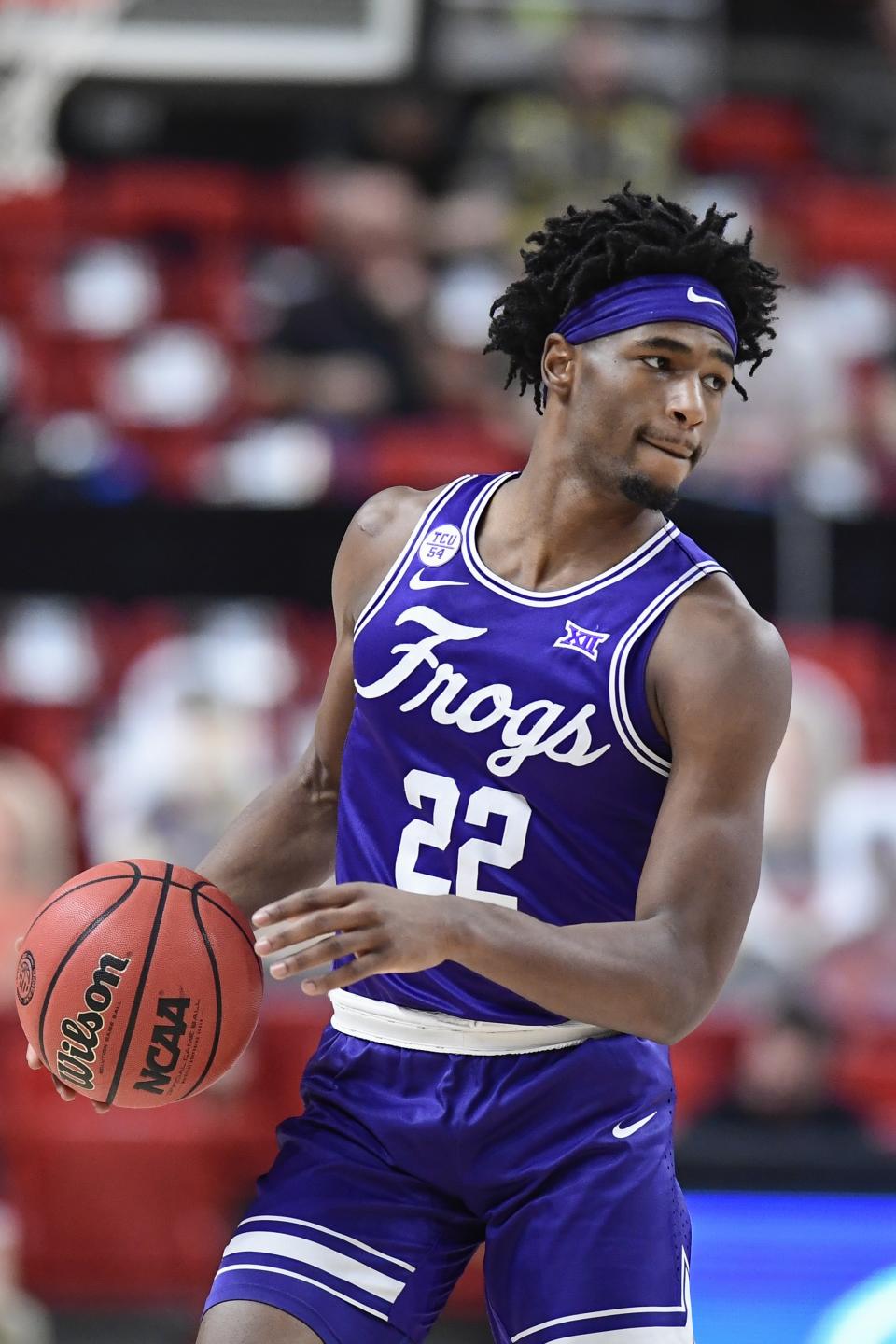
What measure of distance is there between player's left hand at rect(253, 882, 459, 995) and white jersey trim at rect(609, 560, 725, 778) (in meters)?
0.57

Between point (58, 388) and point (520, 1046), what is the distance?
23.6 ft

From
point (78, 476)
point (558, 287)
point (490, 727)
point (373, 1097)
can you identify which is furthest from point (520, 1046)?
point (78, 476)

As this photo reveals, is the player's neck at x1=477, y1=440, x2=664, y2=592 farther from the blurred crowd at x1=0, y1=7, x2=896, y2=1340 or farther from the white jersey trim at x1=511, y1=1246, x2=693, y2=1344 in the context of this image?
the blurred crowd at x1=0, y1=7, x2=896, y2=1340

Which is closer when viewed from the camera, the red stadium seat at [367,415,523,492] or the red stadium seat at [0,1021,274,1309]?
the red stadium seat at [0,1021,274,1309]

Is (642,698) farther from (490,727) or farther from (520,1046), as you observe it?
(520,1046)

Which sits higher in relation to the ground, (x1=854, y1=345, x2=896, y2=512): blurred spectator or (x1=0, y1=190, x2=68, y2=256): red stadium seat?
(x1=0, y1=190, x2=68, y2=256): red stadium seat

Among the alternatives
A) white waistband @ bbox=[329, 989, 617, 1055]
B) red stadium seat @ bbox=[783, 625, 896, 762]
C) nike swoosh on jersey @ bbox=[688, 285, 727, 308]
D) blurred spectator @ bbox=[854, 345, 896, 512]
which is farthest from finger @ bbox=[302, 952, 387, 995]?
blurred spectator @ bbox=[854, 345, 896, 512]

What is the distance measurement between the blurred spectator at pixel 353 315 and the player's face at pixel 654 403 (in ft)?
19.8

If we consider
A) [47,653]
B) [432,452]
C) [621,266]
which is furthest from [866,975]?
[621,266]

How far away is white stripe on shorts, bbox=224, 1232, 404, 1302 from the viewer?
10.2 ft

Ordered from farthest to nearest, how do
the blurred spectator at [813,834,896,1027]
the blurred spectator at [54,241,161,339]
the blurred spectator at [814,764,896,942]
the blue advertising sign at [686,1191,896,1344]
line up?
the blurred spectator at [54,241,161,339] → the blurred spectator at [814,764,896,942] → the blurred spectator at [813,834,896,1027] → the blue advertising sign at [686,1191,896,1344]

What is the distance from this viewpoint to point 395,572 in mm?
3434

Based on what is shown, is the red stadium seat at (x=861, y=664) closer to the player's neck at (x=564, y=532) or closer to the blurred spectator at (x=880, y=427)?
the blurred spectator at (x=880, y=427)

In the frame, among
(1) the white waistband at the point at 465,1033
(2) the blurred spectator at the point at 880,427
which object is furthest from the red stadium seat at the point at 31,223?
(1) the white waistband at the point at 465,1033
